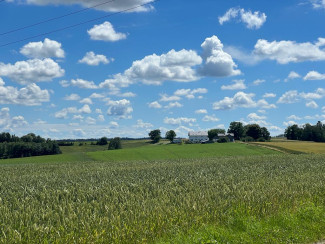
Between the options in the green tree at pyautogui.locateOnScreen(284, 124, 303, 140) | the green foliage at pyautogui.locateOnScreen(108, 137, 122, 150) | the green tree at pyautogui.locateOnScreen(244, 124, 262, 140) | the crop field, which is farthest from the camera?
the green tree at pyautogui.locateOnScreen(284, 124, 303, 140)

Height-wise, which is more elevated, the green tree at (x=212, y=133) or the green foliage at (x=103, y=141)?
the green tree at (x=212, y=133)

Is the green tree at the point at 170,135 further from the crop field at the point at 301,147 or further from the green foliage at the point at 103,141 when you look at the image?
the crop field at the point at 301,147

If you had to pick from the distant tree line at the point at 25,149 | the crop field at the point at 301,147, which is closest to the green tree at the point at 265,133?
the crop field at the point at 301,147

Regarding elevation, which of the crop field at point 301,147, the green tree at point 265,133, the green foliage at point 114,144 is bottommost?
the crop field at point 301,147

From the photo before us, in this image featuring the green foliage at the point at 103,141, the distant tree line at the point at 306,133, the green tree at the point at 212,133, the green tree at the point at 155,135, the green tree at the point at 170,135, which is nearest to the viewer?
the distant tree line at the point at 306,133

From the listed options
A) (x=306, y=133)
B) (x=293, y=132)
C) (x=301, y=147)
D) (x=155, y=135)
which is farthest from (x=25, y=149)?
(x=293, y=132)

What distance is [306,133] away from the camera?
16625cm

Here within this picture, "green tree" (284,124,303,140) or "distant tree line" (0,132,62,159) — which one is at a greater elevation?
"green tree" (284,124,303,140)

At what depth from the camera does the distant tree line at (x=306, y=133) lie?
516 ft

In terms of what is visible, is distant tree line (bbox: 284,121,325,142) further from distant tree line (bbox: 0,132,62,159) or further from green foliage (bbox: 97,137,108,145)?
distant tree line (bbox: 0,132,62,159)

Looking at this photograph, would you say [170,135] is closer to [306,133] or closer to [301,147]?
[306,133]

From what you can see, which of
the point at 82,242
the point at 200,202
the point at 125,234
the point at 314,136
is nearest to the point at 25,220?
the point at 82,242

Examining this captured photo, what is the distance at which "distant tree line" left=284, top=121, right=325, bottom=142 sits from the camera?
157m

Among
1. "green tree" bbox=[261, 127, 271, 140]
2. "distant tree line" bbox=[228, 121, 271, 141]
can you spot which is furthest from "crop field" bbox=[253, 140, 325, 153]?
"green tree" bbox=[261, 127, 271, 140]
